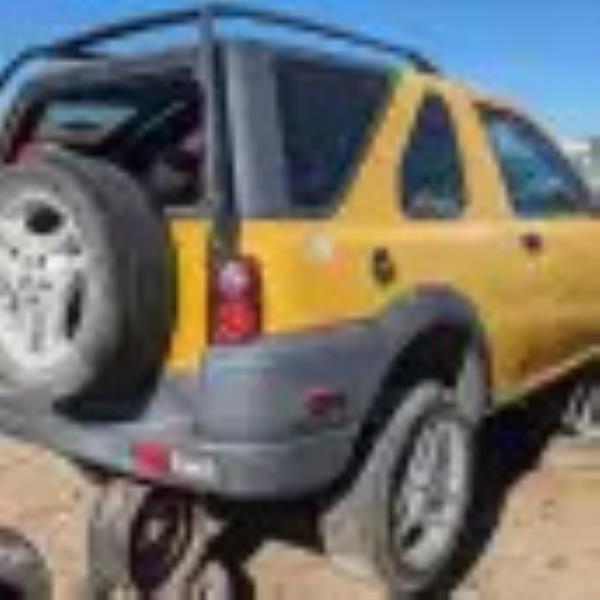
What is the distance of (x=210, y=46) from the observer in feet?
15.9

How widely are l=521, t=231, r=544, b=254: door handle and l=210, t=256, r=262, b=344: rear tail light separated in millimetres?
1984

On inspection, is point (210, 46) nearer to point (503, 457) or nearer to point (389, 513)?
point (389, 513)

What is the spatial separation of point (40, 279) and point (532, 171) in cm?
280

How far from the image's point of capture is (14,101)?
19.9 feet

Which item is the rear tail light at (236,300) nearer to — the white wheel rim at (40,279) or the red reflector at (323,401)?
the red reflector at (323,401)

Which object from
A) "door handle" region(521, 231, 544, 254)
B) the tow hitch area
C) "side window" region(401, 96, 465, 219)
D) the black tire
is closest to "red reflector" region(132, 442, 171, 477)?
the tow hitch area

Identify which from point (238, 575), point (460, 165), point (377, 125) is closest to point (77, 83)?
point (377, 125)

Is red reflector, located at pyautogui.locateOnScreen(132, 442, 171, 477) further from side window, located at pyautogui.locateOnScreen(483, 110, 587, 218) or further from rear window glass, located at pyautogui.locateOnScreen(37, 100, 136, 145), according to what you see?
side window, located at pyautogui.locateOnScreen(483, 110, 587, 218)

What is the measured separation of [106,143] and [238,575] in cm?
169

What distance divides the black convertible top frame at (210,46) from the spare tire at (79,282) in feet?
0.76

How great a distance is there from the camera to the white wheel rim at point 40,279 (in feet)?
15.4

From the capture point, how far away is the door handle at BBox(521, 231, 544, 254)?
6398mm

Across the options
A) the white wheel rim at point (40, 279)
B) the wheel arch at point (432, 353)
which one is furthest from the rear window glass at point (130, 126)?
the wheel arch at point (432, 353)

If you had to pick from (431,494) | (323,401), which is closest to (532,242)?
(431,494)
